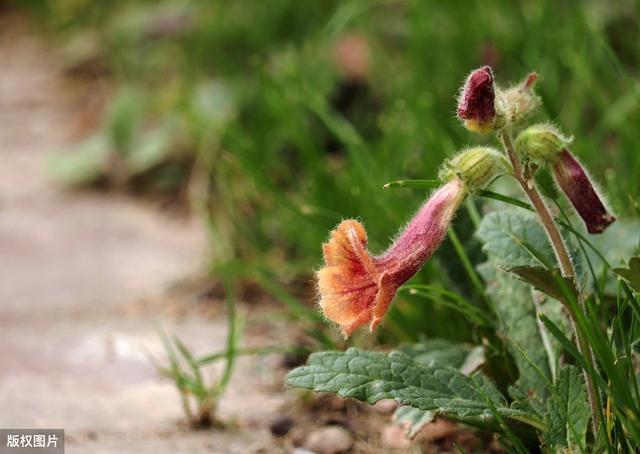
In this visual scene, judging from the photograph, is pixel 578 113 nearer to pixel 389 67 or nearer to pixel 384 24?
pixel 389 67

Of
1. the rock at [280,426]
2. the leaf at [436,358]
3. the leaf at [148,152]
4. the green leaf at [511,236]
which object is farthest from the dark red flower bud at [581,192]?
the leaf at [148,152]

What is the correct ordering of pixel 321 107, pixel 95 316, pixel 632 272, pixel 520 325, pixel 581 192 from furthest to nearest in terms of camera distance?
pixel 321 107, pixel 95 316, pixel 520 325, pixel 581 192, pixel 632 272

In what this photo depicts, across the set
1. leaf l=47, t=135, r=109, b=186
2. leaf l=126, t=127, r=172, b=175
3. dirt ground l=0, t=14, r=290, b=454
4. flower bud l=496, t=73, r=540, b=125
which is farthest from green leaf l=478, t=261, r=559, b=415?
leaf l=47, t=135, r=109, b=186

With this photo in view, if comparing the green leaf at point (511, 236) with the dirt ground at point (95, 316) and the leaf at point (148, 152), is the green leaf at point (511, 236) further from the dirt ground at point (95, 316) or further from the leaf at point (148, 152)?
the leaf at point (148, 152)

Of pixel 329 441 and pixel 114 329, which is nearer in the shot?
pixel 329 441

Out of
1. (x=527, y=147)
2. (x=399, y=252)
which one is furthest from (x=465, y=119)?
(x=399, y=252)

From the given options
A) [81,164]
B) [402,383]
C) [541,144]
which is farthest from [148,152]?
[541,144]

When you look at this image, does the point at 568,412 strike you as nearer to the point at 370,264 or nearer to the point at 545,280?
the point at 545,280

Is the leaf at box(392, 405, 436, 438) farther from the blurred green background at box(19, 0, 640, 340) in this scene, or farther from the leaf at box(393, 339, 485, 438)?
the blurred green background at box(19, 0, 640, 340)
